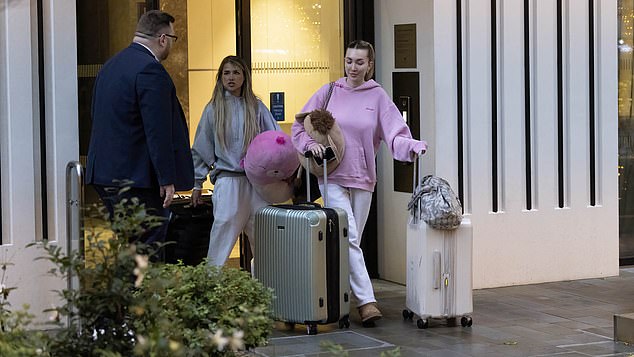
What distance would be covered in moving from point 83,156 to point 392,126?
2.25 m

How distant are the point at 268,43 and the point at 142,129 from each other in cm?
271

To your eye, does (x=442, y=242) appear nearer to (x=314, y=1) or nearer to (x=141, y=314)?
(x=314, y=1)

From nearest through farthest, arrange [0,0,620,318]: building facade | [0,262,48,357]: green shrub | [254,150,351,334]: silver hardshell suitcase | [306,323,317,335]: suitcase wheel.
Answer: [0,262,48,357]: green shrub → [254,150,351,334]: silver hardshell suitcase → [306,323,317,335]: suitcase wheel → [0,0,620,318]: building facade

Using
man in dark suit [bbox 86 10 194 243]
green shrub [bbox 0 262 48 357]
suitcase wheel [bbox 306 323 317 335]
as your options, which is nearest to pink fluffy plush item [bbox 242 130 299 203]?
man in dark suit [bbox 86 10 194 243]

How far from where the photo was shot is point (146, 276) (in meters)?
4.24

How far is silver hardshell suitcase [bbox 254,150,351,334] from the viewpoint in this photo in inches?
304

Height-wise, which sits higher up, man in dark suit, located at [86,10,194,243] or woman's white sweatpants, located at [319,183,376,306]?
man in dark suit, located at [86,10,194,243]

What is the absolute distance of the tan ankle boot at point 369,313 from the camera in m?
8.16

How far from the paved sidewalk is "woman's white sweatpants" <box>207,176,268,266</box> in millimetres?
778

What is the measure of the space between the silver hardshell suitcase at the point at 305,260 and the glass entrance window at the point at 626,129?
4.03 m

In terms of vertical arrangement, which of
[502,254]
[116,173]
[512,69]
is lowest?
[502,254]

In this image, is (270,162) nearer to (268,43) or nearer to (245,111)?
(245,111)

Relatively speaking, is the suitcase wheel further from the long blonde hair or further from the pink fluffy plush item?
the long blonde hair

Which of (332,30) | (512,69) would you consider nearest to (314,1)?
(332,30)
